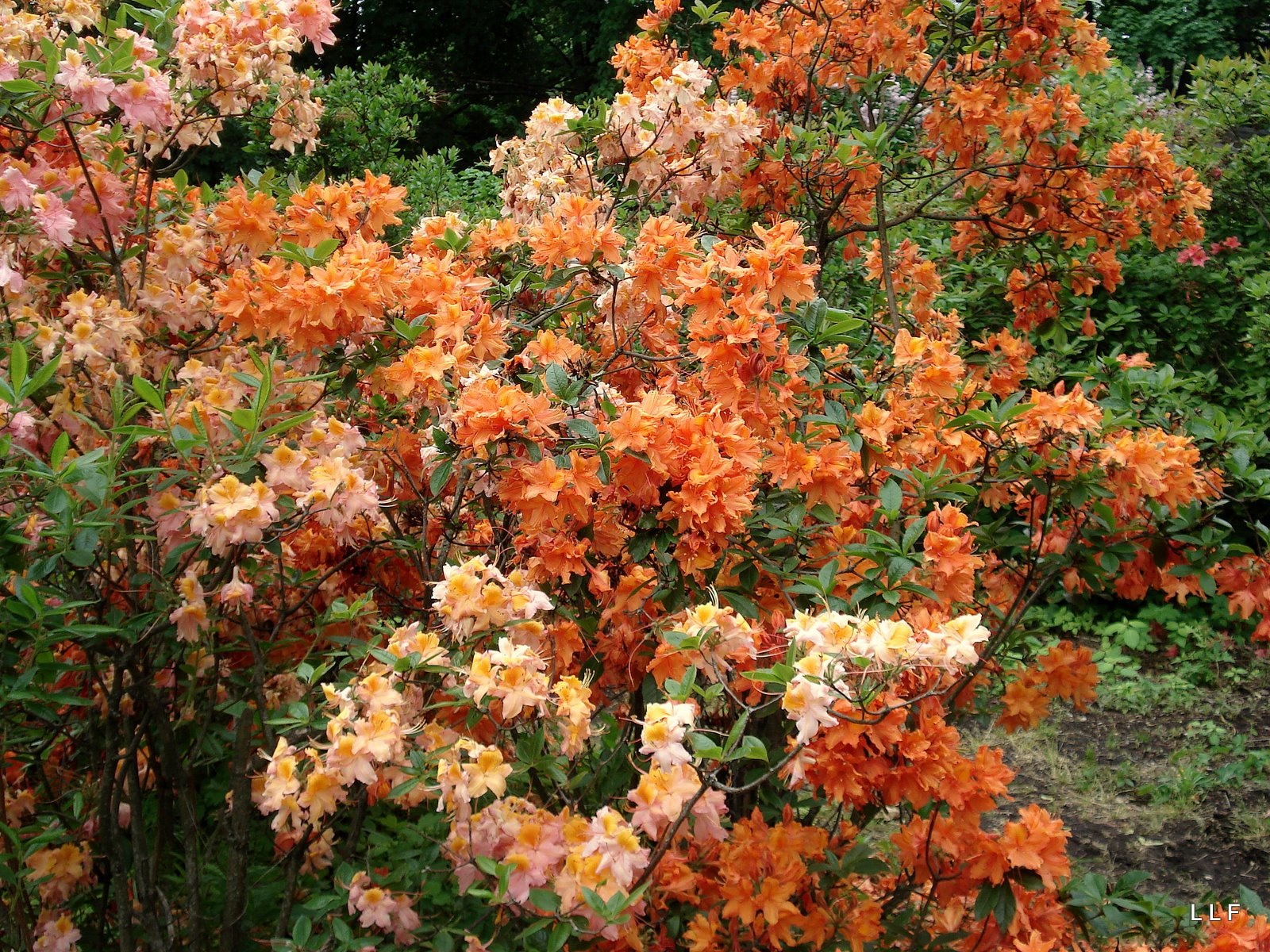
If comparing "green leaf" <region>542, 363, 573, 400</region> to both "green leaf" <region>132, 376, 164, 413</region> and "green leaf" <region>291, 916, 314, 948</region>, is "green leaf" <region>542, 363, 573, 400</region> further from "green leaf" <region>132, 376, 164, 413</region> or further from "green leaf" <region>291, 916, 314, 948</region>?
"green leaf" <region>291, 916, 314, 948</region>

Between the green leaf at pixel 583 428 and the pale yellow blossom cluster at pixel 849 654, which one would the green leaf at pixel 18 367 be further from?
A: the pale yellow blossom cluster at pixel 849 654

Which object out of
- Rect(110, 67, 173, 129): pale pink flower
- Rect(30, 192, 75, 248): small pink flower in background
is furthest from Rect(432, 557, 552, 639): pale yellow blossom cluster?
Rect(110, 67, 173, 129): pale pink flower

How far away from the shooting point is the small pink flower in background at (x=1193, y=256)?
501 centimetres

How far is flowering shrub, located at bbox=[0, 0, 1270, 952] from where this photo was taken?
1.48m

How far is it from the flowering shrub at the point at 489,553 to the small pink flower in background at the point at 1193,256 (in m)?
3.28

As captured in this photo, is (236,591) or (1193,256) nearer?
(236,591)

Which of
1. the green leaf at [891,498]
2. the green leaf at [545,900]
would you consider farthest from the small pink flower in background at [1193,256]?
the green leaf at [545,900]

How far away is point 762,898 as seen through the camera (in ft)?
5.60

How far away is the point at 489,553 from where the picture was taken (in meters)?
1.91

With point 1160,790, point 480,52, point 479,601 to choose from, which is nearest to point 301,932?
A: point 479,601

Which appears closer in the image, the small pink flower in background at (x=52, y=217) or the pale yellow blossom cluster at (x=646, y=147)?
the small pink flower in background at (x=52, y=217)

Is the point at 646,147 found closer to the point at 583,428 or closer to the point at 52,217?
the point at 583,428

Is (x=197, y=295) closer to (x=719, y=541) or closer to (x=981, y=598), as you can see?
(x=719, y=541)

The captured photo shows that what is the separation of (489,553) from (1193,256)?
4.37 meters
